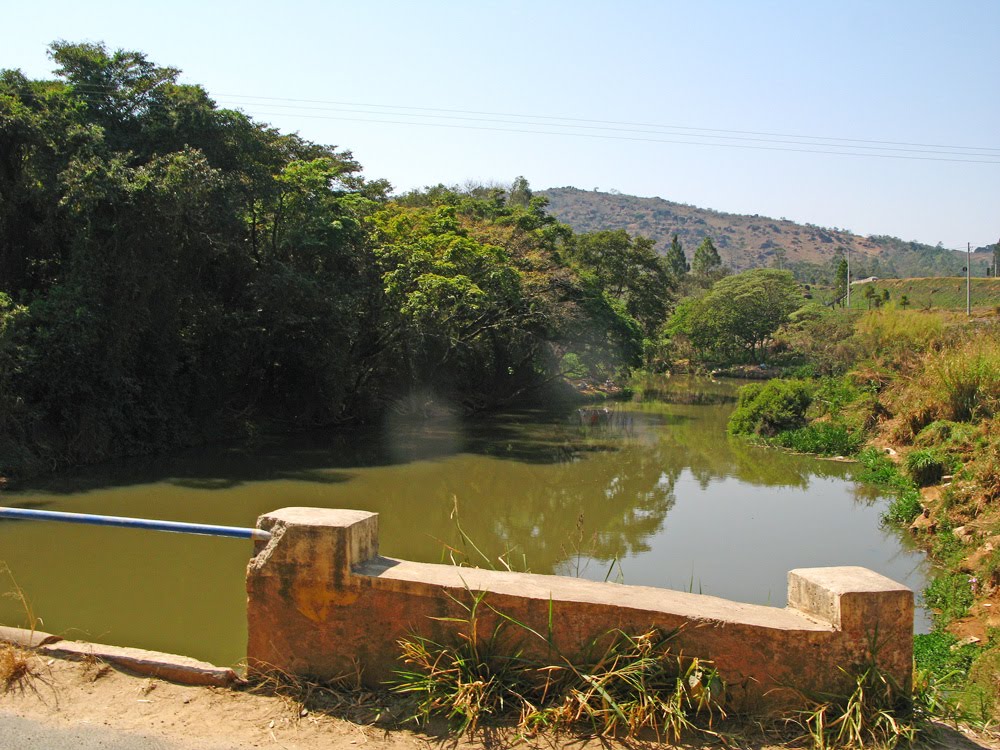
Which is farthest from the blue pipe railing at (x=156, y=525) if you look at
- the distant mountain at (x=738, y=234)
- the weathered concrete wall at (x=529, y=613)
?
the distant mountain at (x=738, y=234)

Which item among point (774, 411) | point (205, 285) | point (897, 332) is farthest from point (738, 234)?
point (205, 285)

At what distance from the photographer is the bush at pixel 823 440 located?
18.4 m

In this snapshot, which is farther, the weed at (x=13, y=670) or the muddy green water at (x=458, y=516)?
the muddy green water at (x=458, y=516)

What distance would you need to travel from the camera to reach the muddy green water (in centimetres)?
874

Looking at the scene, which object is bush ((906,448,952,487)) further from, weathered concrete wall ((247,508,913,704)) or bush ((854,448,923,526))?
weathered concrete wall ((247,508,913,704))

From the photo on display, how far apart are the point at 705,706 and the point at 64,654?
2.92 metres

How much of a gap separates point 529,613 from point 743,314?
4356 cm

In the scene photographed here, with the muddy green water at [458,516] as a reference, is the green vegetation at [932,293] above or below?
above

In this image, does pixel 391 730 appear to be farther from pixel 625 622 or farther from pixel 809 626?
pixel 809 626

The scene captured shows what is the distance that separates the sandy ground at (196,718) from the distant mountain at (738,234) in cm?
14201

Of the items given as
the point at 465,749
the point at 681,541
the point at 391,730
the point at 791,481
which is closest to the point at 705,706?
the point at 465,749

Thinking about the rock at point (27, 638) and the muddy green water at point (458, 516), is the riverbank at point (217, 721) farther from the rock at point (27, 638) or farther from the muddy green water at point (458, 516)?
the muddy green water at point (458, 516)

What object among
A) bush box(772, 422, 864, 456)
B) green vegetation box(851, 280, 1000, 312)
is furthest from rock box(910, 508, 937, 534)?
green vegetation box(851, 280, 1000, 312)

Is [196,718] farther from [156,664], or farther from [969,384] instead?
[969,384]
